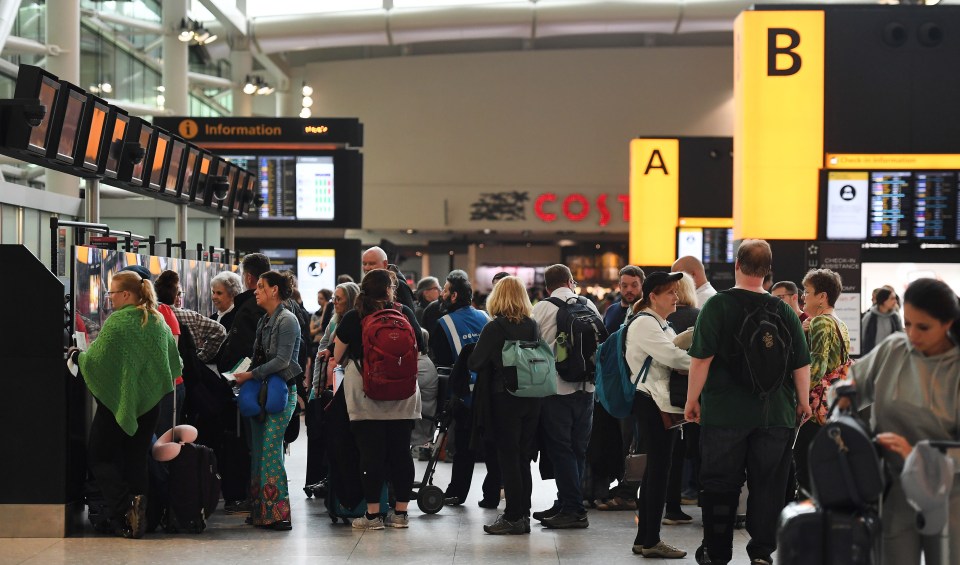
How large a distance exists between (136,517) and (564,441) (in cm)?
238

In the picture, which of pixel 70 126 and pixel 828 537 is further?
pixel 70 126

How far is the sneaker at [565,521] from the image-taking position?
6.76m

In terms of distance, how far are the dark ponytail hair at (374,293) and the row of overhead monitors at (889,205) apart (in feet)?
16.4

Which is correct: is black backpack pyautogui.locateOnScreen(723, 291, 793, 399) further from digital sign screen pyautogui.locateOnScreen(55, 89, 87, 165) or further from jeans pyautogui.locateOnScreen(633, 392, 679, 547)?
digital sign screen pyautogui.locateOnScreen(55, 89, 87, 165)

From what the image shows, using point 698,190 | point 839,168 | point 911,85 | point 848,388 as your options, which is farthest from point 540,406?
point 698,190

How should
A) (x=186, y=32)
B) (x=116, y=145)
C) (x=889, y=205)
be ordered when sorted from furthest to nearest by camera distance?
(x=186, y=32), (x=889, y=205), (x=116, y=145)

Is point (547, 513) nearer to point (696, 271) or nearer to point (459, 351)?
point (459, 351)

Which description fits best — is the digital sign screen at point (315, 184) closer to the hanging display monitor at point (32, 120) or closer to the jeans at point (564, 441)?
the hanging display monitor at point (32, 120)

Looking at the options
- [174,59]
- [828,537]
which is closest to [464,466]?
[828,537]

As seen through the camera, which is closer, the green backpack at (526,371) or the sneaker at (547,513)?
the green backpack at (526,371)

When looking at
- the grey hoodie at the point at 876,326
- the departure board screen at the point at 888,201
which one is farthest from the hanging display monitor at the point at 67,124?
the grey hoodie at the point at 876,326

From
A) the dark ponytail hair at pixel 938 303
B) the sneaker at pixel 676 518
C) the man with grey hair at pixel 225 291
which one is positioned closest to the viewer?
the dark ponytail hair at pixel 938 303

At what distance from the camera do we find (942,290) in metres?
3.52

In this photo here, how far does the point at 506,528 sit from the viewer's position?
6.55m
